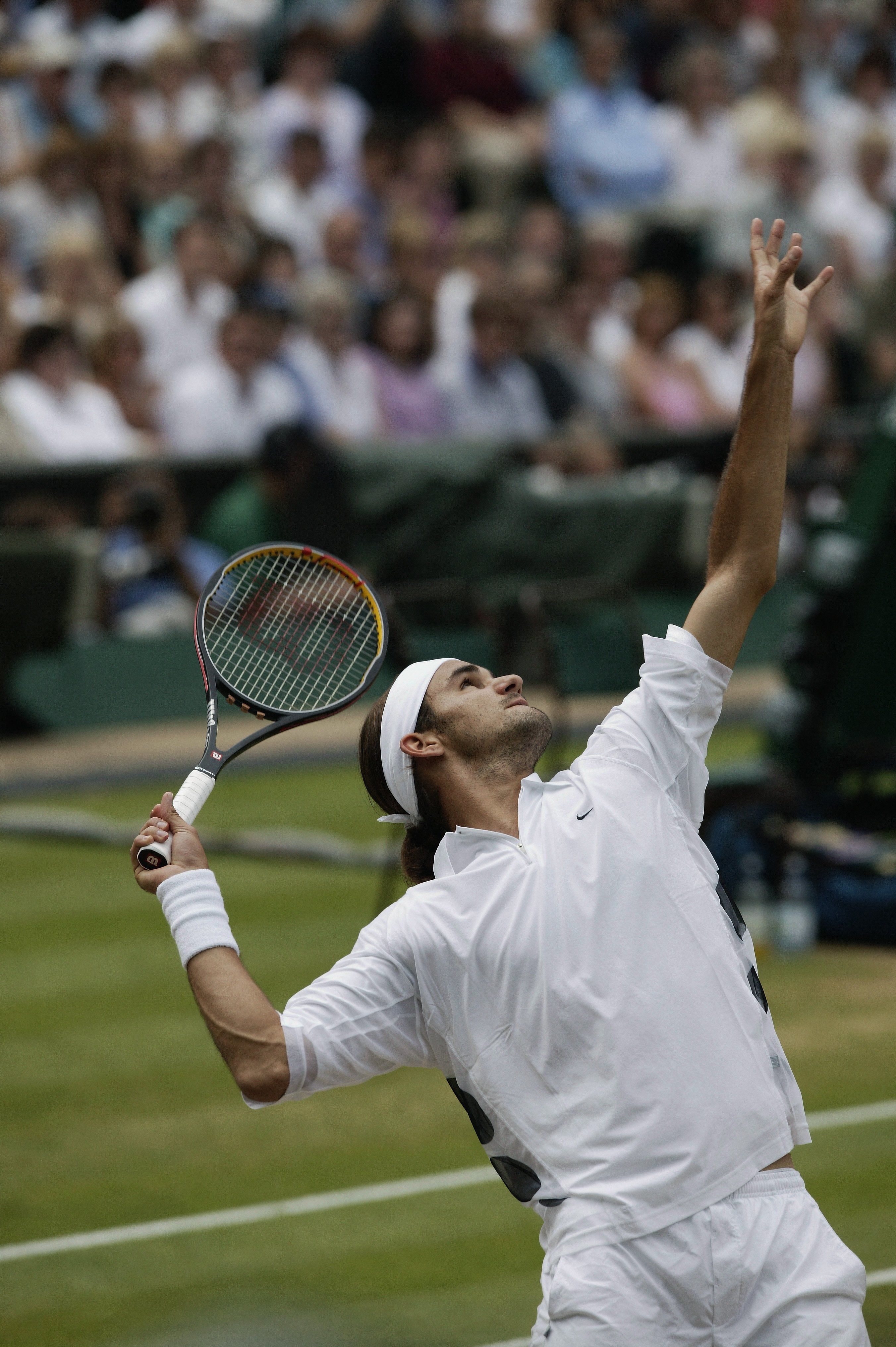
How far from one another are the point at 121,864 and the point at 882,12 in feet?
50.6

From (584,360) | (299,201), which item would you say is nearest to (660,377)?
(584,360)

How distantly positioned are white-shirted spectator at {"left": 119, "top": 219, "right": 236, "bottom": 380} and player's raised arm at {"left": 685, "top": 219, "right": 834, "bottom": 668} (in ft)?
33.2

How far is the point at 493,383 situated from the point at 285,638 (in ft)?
34.5

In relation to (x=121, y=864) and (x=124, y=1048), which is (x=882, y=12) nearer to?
(x=121, y=864)

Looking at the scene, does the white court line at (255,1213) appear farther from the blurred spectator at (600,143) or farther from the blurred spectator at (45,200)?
the blurred spectator at (600,143)

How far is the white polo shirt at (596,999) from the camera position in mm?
2947

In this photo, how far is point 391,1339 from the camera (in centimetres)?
419

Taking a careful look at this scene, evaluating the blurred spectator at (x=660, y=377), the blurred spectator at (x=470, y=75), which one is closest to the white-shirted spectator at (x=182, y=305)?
the blurred spectator at (x=660, y=377)

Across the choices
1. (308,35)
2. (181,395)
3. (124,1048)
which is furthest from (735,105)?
(124,1048)

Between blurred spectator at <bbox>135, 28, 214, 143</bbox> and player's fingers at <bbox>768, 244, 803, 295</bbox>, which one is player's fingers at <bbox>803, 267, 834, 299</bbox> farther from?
blurred spectator at <bbox>135, 28, 214, 143</bbox>

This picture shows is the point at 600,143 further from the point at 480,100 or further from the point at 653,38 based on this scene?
the point at 653,38

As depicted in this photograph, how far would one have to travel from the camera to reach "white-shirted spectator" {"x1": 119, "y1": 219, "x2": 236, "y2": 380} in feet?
43.0

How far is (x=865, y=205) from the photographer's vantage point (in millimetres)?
18625

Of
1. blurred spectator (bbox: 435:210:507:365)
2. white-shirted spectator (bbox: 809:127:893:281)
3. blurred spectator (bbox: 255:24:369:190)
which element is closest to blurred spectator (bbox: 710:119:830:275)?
white-shirted spectator (bbox: 809:127:893:281)
